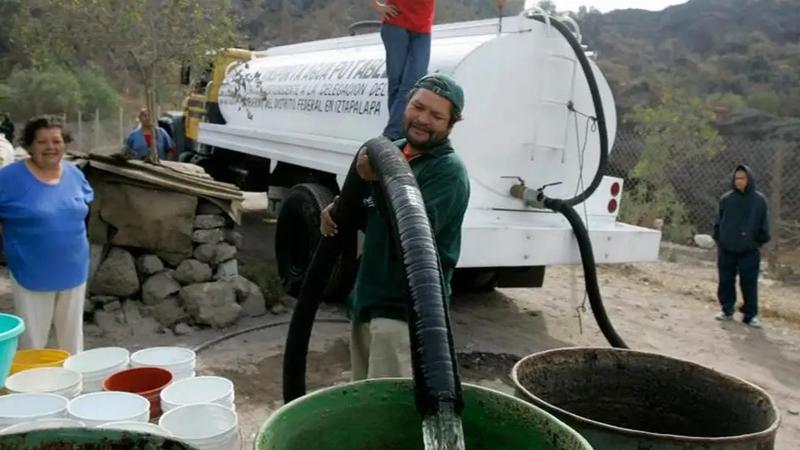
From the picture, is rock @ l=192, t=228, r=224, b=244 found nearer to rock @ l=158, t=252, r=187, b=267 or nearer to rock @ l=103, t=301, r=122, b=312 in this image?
rock @ l=158, t=252, r=187, b=267

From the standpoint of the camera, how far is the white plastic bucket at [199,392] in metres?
2.46

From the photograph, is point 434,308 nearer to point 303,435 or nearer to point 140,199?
point 303,435

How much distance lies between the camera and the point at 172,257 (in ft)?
18.6

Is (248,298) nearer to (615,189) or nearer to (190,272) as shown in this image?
(190,272)

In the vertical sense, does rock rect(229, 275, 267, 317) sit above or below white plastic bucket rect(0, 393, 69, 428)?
below

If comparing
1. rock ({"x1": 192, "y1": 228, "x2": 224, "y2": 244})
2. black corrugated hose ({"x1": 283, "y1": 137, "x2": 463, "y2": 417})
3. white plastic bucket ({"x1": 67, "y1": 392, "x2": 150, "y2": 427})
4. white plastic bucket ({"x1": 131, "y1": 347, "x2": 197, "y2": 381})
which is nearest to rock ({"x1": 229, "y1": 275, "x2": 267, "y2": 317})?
rock ({"x1": 192, "y1": 228, "x2": 224, "y2": 244})

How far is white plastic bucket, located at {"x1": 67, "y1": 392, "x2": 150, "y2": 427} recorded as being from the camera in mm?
2193

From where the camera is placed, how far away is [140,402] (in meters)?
2.29

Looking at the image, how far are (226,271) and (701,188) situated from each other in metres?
11.7

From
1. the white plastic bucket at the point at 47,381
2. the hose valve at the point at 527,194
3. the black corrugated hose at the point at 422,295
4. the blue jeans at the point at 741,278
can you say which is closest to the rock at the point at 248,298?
the hose valve at the point at 527,194

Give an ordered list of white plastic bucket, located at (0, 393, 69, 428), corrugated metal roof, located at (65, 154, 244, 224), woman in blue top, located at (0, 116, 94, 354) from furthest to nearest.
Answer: corrugated metal roof, located at (65, 154, 244, 224) → woman in blue top, located at (0, 116, 94, 354) → white plastic bucket, located at (0, 393, 69, 428)

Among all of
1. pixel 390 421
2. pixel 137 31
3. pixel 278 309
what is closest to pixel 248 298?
pixel 278 309

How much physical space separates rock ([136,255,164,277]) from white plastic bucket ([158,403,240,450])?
11.7 ft

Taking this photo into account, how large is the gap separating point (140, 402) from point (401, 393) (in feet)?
3.45
